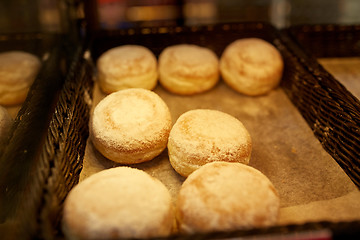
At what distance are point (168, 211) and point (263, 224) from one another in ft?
1.15

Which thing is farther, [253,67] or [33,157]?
[253,67]

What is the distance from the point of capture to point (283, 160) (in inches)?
72.7

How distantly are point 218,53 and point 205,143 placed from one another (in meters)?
1.20

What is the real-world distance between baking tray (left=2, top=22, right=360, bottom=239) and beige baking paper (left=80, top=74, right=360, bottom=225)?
66 mm

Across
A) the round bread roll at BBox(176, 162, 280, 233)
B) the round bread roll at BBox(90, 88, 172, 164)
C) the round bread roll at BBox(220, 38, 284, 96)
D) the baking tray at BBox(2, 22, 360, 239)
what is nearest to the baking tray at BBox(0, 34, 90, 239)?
the baking tray at BBox(2, 22, 360, 239)

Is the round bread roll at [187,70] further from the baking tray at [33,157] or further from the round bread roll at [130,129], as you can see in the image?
the baking tray at [33,157]

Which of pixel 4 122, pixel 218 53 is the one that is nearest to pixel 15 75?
pixel 4 122

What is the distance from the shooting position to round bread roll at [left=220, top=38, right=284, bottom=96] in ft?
7.48

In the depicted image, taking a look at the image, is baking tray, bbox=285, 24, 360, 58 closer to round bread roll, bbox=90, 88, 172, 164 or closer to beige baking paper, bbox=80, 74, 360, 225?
beige baking paper, bbox=80, 74, 360, 225

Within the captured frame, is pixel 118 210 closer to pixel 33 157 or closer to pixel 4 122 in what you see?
pixel 33 157

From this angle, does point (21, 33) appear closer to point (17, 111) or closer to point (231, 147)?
point (17, 111)

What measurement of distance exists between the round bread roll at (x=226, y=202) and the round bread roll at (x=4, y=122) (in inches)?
37.1

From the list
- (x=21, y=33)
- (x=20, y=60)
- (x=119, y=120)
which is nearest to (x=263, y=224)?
(x=119, y=120)

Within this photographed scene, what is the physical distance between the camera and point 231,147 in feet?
5.31
